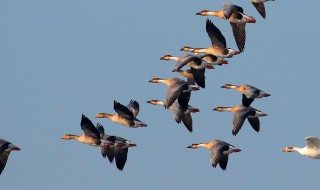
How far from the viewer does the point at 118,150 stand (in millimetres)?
52781

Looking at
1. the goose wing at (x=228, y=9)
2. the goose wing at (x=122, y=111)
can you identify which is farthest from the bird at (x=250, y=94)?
the goose wing at (x=122, y=111)

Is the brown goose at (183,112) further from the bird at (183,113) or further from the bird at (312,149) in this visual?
the bird at (312,149)

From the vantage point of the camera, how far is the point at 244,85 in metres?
52.5

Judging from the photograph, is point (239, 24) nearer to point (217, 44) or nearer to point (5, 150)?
point (217, 44)

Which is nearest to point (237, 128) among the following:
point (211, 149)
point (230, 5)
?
point (211, 149)

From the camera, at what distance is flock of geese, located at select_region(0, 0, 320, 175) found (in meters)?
49.5

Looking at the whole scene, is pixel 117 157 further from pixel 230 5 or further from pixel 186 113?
pixel 230 5

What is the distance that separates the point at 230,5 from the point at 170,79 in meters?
5.02

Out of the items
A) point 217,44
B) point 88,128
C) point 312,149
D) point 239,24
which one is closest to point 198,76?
point 217,44

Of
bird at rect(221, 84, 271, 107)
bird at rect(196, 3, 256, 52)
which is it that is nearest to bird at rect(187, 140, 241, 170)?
bird at rect(221, 84, 271, 107)

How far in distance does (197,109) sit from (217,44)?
262cm

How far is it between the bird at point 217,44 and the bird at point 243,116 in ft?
6.72

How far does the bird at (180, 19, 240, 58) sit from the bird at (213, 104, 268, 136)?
205 centimetres

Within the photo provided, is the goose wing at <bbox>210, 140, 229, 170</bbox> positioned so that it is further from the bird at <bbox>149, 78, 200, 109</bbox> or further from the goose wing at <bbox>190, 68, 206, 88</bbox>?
the goose wing at <bbox>190, 68, 206, 88</bbox>
